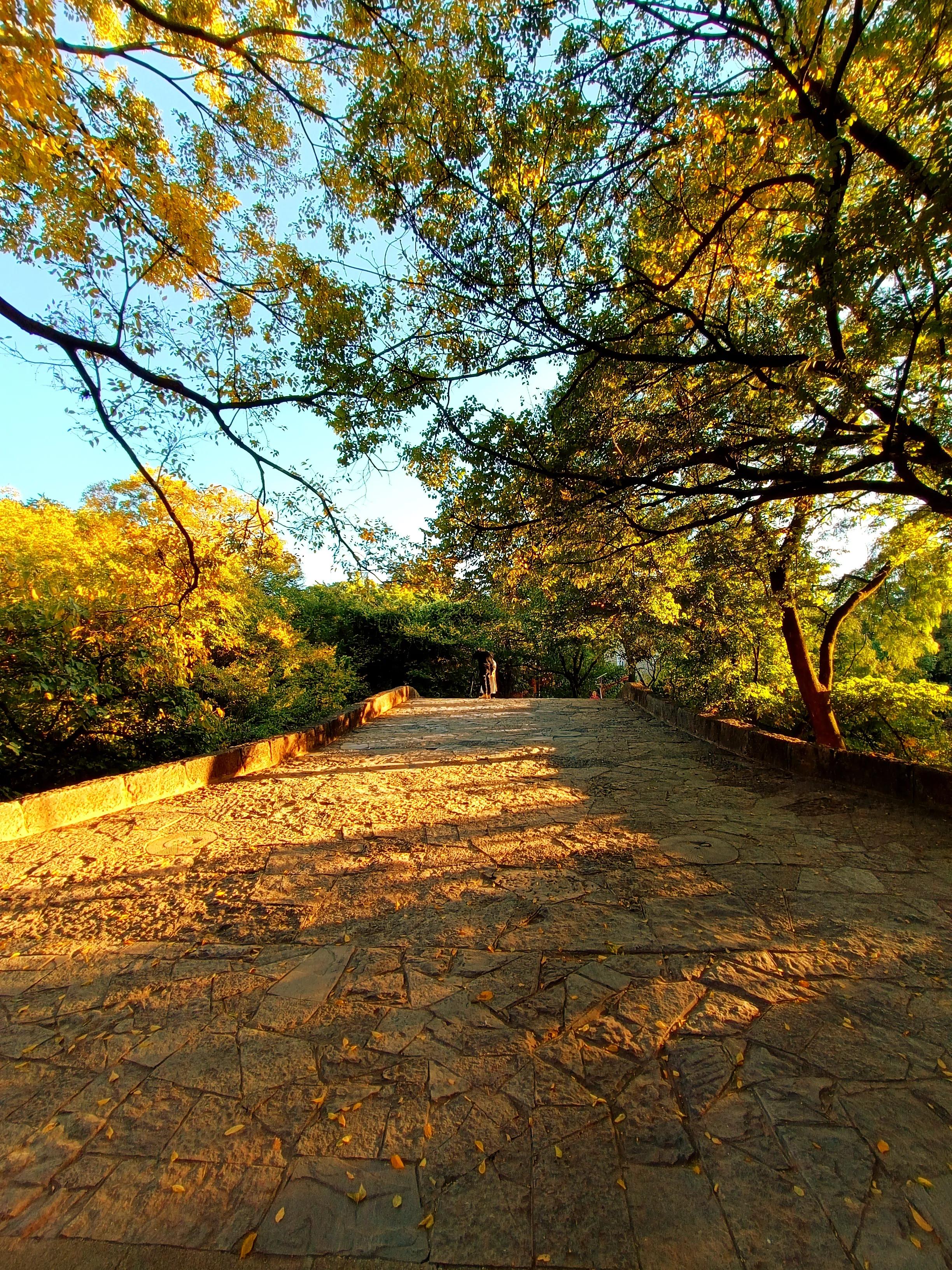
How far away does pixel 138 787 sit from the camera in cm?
419

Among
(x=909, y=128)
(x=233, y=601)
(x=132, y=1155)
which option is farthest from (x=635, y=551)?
(x=132, y=1155)

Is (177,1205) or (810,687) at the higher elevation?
(810,687)

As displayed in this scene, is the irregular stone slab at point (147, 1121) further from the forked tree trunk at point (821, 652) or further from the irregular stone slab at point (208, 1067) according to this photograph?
the forked tree trunk at point (821, 652)

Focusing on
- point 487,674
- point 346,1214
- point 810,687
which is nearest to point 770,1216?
point 346,1214

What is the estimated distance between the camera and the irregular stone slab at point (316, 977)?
6.63ft

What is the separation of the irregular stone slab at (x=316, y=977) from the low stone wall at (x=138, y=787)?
8.54ft

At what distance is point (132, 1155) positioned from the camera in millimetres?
1419

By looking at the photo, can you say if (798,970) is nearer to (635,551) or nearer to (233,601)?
(635,551)

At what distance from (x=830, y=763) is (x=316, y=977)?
14.0ft

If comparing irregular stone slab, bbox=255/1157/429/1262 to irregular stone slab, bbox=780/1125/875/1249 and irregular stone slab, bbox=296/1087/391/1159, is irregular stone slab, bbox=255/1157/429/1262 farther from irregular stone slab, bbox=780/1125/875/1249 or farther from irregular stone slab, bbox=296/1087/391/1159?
irregular stone slab, bbox=780/1125/875/1249

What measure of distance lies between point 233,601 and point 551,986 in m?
6.67

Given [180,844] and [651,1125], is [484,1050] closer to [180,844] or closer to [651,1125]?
[651,1125]

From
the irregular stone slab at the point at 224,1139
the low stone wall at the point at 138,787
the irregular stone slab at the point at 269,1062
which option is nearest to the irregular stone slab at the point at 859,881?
the irregular stone slab at the point at 269,1062

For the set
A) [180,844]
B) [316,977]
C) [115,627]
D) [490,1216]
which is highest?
[115,627]
